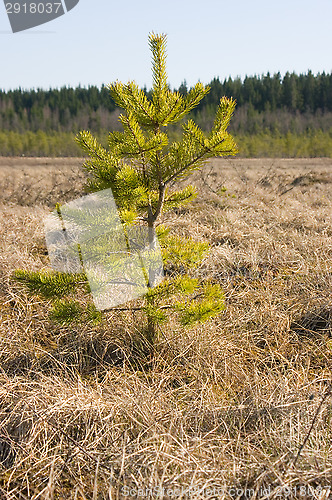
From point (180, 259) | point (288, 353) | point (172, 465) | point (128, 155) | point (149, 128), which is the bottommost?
point (288, 353)

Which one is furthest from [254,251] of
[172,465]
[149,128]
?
[172,465]

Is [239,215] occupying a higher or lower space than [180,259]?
lower

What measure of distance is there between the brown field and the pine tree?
525mm

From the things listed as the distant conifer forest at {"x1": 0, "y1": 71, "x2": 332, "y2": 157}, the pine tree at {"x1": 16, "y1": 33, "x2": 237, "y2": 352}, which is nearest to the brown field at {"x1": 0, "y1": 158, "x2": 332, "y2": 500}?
the pine tree at {"x1": 16, "y1": 33, "x2": 237, "y2": 352}

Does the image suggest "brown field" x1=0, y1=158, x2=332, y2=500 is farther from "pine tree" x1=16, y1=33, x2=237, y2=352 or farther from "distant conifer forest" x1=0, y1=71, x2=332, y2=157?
"distant conifer forest" x1=0, y1=71, x2=332, y2=157

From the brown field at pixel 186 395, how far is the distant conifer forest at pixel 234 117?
3455 centimetres

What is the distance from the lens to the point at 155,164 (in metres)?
2.41

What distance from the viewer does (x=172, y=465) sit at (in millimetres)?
1855

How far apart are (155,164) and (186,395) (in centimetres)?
154

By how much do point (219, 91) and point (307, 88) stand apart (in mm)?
13564

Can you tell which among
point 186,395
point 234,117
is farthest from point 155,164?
point 234,117

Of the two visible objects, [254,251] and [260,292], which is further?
[254,251]

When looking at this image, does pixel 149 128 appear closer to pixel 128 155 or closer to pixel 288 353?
pixel 128 155

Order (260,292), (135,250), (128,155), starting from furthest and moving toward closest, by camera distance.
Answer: (260,292)
(135,250)
(128,155)
